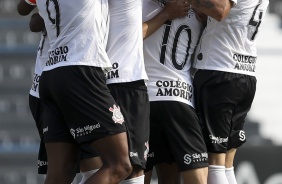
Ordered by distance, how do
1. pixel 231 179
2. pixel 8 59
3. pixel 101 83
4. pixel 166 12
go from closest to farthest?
pixel 101 83 → pixel 166 12 → pixel 231 179 → pixel 8 59

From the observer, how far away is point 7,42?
9703 millimetres

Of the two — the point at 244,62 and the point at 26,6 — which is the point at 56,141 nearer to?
the point at 26,6

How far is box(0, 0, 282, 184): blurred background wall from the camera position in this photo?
9.67 meters

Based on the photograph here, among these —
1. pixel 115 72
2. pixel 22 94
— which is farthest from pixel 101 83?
pixel 22 94

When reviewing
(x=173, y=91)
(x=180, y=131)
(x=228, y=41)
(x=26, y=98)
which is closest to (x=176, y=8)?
A: (x=228, y=41)

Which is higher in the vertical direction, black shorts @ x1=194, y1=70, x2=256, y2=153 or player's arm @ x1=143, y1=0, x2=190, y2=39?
player's arm @ x1=143, y1=0, x2=190, y2=39

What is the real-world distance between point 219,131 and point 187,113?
0.31 meters

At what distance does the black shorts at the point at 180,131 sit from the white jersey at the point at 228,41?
1.24 feet

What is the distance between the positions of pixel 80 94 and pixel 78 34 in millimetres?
A: 371

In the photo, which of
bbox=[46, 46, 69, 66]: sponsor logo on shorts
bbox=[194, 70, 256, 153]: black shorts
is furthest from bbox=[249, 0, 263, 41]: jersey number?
bbox=[46, 46, 69, 66]: sponsor logo on shorts

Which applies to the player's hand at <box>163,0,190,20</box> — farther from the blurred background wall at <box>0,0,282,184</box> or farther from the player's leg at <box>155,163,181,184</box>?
the blurred background wall at <box>0,0,282,184</box>

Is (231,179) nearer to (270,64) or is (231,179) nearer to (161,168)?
(161,168)

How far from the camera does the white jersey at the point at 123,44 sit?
579 cm

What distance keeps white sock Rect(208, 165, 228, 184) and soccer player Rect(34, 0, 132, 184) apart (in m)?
1.14
